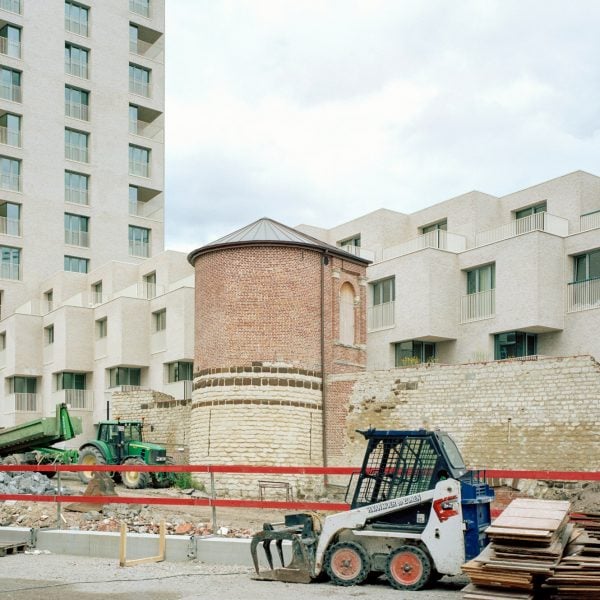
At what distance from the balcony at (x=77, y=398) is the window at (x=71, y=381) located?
11.3 inches

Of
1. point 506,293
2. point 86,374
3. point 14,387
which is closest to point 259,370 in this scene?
point 506,293

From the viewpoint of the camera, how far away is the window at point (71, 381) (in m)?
49.7

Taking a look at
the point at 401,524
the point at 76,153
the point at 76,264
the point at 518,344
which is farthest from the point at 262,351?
the point at 76,153

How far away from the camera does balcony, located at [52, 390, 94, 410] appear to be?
49344 millimetres

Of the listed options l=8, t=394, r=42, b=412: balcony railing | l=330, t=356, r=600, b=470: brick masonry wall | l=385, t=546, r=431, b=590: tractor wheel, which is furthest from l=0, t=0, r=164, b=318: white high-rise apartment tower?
l=385, t=546, r=431, b=590: tractor wheel

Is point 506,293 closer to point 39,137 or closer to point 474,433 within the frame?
point 474,433

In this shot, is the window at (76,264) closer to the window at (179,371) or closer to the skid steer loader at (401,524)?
the window at (179,371)

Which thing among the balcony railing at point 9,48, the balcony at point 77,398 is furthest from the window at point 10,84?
the balcony at point 77,398

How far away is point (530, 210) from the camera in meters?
41.1

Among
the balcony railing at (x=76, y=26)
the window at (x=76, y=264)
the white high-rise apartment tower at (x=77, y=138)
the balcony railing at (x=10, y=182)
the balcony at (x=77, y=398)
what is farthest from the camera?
the balcony railing at (x=76, y=26)

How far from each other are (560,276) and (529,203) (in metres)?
7.79

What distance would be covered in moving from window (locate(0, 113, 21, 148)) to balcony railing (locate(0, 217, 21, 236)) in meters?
4.36

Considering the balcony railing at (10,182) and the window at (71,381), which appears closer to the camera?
the window at (71,381)

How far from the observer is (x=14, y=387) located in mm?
52031
